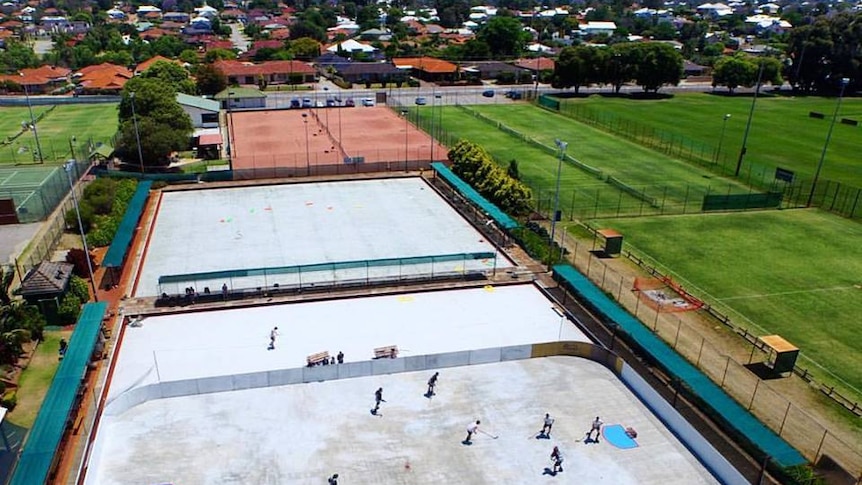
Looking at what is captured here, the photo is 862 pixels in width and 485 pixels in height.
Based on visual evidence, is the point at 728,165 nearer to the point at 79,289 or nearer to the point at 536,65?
the point at 79,289

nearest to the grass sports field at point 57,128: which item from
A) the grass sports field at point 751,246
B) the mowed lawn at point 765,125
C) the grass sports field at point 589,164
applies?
the grass sports field at point 589,164

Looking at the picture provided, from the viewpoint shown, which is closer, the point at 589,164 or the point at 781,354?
the point at 781,354

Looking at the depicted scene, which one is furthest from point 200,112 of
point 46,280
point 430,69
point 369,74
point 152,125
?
point 430,69

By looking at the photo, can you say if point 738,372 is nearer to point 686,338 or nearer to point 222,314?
point 686,338

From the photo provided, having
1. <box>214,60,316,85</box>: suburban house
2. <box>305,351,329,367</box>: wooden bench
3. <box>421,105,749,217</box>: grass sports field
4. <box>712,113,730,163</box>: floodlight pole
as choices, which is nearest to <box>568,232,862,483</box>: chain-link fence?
<box>421,105,749,217</box>: grass sports field

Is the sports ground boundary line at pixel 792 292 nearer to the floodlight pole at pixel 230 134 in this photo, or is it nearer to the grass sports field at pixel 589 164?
the grass sports field at pixel 589 164

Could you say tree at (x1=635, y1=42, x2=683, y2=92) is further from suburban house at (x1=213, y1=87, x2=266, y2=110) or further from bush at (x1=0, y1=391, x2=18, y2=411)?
bush at (x1=0, y1=391, x2=18, y2=411)

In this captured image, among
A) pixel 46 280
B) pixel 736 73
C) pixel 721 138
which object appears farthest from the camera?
pixel 736 73
